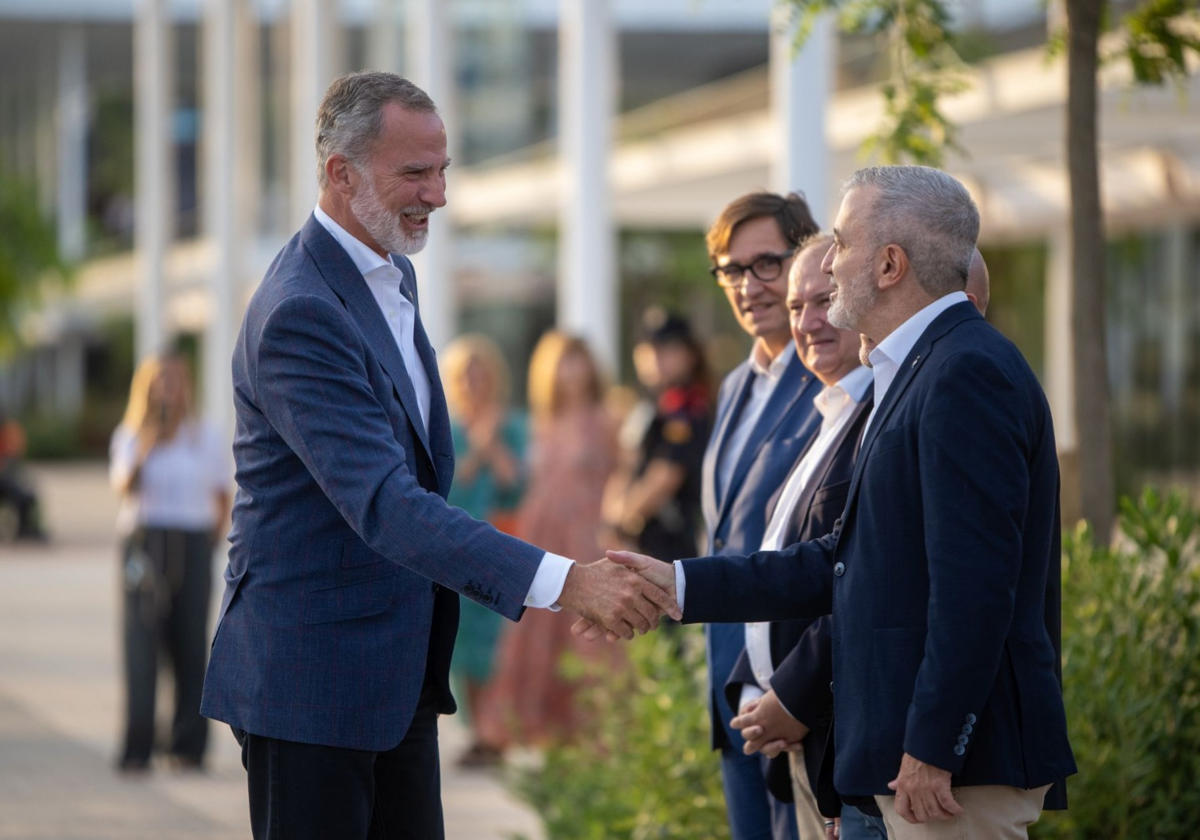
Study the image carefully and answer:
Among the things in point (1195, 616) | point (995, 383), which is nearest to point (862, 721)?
point (995, 383)

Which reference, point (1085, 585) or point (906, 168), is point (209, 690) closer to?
point (906, 168)

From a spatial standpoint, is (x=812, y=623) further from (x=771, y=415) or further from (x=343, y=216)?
(x=343, y=216)

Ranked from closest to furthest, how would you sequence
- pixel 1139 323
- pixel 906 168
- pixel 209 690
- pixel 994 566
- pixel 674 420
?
pixel 994 566 → pixel 906 168 → pixel 209 690 → pixel 674 420 → pixel 1139 323

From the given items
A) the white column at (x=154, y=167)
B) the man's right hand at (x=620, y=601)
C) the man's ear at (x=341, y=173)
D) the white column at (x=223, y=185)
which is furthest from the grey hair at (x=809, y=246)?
the white column at (x=154, y=167)

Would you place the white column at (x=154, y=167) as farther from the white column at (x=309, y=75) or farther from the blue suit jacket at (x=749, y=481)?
the blue suit jacket at (x=749, y=481)

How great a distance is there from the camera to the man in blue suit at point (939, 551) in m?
2.93

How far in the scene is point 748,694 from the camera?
385cm

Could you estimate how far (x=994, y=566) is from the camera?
2922mm

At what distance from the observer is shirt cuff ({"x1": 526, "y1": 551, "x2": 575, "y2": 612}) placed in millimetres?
3418

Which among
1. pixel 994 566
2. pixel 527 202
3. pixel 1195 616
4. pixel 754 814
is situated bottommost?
pixel 754 814

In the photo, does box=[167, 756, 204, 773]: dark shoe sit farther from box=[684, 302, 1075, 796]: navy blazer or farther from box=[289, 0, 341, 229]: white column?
box=[684, 302, 1075, 796]: navy blazer

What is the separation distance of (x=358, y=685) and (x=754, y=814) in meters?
1.17

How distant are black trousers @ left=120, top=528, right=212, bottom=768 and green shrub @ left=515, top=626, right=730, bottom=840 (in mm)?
2832

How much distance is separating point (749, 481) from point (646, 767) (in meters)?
1.67
